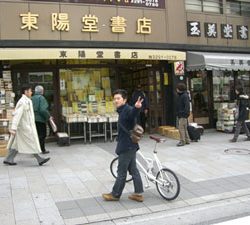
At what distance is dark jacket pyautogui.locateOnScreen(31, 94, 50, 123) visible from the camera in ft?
37.0

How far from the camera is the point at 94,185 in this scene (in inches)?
316

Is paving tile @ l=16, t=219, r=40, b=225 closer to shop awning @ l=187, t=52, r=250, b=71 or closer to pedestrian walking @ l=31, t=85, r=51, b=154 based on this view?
pedestrian walking @ l=31, t=85, r=51, b=154

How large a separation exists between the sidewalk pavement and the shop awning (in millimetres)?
3593

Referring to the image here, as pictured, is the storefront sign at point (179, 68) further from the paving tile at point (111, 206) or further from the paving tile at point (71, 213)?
the paving tile at point (71, 213)

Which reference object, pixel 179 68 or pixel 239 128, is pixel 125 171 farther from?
pixel 179 68

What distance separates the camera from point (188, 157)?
10.7m

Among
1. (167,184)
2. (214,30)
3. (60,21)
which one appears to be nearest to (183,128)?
(60,21)

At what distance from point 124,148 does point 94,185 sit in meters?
1.67

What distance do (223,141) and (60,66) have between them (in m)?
5.87

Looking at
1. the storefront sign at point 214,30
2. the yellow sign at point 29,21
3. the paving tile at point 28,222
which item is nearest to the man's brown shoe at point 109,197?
the paving tile at point 28,222

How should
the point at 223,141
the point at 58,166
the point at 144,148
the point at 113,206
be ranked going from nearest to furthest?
the point at 113,206, the point at 58,166, the point at 144,148, the point at 223,141

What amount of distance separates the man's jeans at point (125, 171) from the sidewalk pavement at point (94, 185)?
0.73 feet

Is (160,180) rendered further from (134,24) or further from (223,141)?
(134,24)

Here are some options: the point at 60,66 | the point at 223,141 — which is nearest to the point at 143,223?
the point at 223,141
